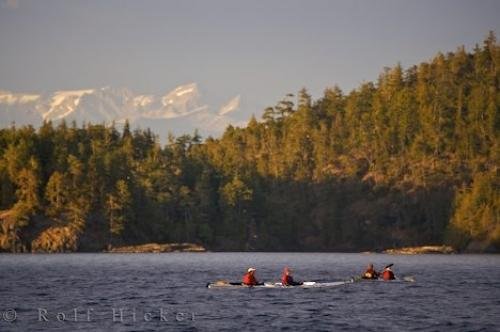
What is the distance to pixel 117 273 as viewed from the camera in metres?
120

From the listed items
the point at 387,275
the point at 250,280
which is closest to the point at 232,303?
the point at 250,280

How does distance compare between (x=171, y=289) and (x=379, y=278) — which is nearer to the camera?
(x=171, y=289)

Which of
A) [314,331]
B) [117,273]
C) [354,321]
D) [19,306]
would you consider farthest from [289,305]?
[117,273]

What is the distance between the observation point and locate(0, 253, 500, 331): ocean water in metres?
66.8

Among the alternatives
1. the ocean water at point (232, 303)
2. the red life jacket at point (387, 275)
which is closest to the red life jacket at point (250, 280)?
the ocean water at point (232, 303)

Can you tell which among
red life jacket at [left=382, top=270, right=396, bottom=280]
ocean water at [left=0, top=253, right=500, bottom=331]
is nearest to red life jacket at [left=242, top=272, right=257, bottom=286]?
ocean water at [left=0, top=253, right=500, bottom=331]

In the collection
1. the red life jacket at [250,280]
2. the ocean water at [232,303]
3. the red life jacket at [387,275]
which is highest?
the red life jacket at [387,275]

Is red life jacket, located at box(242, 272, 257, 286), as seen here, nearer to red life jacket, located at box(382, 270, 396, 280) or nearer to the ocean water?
the ocean water

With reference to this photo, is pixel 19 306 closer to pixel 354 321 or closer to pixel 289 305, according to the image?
pixel 289 305

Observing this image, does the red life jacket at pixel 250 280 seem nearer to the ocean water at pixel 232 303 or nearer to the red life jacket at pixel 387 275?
the ocean water at pixel 232 303

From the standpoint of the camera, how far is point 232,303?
80625 mm

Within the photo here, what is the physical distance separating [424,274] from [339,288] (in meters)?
28.4

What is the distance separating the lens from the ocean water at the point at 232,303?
219 feet

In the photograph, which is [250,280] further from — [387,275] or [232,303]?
[387,275]
